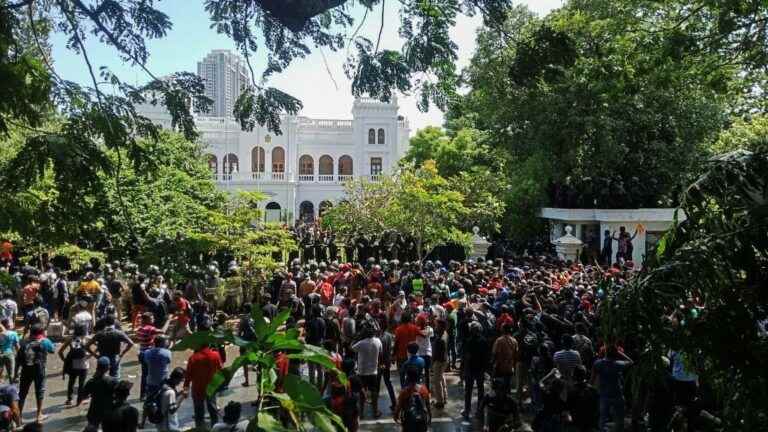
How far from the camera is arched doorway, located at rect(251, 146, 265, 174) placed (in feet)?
155

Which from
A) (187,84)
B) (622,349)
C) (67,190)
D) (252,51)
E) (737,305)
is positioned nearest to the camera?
(737,305)

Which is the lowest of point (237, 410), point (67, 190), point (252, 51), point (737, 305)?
point (237, 410)

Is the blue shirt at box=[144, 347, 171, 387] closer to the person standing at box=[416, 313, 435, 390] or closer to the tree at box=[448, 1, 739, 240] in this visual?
the person standing at box=[416, 313, 435, 390]

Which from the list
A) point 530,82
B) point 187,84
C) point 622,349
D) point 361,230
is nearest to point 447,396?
point 622,349

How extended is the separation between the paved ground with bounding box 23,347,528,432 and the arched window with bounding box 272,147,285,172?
38.2m

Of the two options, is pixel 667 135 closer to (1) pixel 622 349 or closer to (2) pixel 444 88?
(1) pixel 622 349

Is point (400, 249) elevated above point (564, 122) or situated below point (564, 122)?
below

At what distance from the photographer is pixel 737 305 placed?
362 cm

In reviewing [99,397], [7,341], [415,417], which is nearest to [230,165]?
[7,341]

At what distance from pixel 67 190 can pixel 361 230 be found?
63.8 ft

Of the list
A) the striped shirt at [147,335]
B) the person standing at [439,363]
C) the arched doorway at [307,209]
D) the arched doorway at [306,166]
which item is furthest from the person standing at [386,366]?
the arched doorway at [306,166]

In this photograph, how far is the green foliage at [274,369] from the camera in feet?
6.33

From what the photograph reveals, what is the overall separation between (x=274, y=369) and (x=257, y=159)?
151 ft

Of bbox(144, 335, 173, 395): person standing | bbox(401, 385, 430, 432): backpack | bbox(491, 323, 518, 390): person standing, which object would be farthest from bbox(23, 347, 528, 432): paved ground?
bbox(401, 385, 430, 432): backpack
